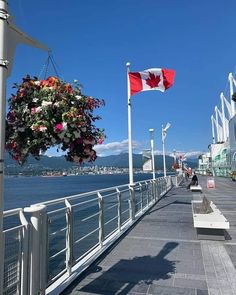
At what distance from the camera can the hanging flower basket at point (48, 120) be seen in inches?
123

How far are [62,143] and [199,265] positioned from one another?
306 cm

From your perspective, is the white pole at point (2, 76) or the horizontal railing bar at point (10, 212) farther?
the horizontal railing bar at point (10, 212)

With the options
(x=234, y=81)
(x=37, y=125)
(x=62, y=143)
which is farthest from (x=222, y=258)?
(x=234, y=81)

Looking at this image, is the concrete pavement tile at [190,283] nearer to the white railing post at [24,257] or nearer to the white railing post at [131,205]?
the white railing post at [24,257]

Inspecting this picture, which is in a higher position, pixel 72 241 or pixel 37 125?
pixel 37 125

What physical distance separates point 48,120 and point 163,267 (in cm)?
300

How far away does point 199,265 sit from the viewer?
504 cm

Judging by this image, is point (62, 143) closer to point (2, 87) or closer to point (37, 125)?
point (37, 125)

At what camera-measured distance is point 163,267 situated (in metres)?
4.95

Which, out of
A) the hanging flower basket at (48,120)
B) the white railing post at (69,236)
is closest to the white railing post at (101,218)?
the white railing post at (69,236)

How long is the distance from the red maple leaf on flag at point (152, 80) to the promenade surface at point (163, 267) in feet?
18.0

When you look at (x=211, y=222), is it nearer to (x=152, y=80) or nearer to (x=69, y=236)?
(x=69, y=236)

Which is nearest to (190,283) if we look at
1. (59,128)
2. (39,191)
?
(59,128)

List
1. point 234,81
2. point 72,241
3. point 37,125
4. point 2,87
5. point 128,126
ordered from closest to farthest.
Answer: point 2,87 → point 37,125 → point 72,241 → point 128,126 → point 234,81
